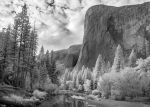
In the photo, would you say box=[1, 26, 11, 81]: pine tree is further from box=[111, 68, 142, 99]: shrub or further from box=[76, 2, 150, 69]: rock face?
box=[76, 2, 150, 69]: rock face

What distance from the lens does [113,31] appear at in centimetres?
15925

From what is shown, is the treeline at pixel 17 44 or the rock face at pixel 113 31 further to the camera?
the rock face at pixel 113 31

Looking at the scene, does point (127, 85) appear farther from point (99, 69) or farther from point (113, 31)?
point (113, 31)

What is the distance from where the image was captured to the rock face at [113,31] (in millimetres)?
130250

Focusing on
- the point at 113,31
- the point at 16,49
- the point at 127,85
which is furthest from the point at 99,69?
the point at 113,31

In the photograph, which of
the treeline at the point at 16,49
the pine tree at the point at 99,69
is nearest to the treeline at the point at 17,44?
the treeline at the point at 16,49

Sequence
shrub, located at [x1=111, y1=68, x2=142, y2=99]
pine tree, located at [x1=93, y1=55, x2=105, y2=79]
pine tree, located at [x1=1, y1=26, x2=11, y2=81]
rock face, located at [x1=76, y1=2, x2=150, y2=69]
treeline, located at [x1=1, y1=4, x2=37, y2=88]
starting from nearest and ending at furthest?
treeline, located at [x1=1, y1=4, x2=37, y2=88] → pine tree, located at [x1=1, y1=26, x2=11, y2=81] → shrub, located at [x1=111, y1=68, x2=142, y2=99] → pine tree, located at [x1=93, y1=55, x2=105, y2=79] → rock face, located at [x1=76, y1=2, x2=150, y2=69]

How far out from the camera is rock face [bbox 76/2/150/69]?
130 meters

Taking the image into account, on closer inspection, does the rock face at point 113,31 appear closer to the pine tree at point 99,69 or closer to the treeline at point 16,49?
the pine tree at point 99,69

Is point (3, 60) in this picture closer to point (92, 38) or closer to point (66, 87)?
point (66, 87)

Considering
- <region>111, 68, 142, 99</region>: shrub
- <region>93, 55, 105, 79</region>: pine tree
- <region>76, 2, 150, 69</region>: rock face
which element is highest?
<region>76, 2, 150, 69</region>: rock face

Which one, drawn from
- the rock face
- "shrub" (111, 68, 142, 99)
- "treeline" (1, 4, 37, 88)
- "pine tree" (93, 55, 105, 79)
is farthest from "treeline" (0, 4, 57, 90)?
the rock face

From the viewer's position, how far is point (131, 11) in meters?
150

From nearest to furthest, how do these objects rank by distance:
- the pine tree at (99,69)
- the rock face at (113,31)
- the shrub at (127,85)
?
1. the shrub at (127,85)
2. the pine tree at (99,69)
3. the rock face at (113,31)
